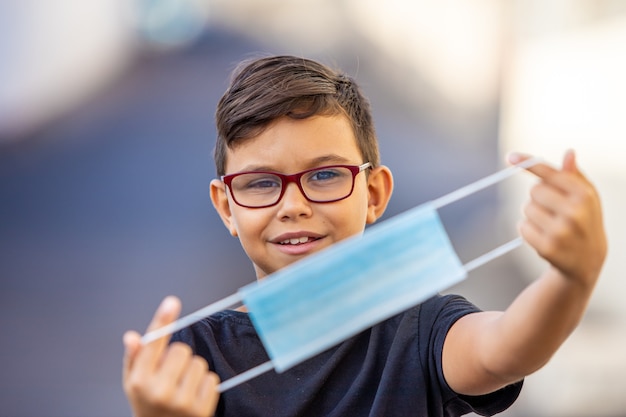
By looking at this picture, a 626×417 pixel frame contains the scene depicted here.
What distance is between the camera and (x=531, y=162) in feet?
2.48

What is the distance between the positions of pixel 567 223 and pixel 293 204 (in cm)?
39

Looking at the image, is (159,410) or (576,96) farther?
(576,96)

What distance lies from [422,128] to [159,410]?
59.0 inches

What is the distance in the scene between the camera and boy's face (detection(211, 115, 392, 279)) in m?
1.02

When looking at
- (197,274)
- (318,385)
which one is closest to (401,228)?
(318,385)

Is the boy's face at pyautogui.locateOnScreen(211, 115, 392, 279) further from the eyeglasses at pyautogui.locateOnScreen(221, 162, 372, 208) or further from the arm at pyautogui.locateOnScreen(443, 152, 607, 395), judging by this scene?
the arm at pyautogui.locateOnScreen(443, 152, 607, 395)

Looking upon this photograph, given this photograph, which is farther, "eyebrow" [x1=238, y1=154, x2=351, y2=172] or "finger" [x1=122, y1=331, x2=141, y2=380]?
"eyebrow" [x1=238, y1=154, x2=351, y2=172]

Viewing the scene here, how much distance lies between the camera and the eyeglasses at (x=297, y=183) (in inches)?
40.5

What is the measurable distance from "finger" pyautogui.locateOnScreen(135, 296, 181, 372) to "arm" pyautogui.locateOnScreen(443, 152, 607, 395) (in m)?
0.33

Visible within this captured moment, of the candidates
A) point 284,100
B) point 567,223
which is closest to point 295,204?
point 284,100

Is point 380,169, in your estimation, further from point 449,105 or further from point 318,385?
point 449,105

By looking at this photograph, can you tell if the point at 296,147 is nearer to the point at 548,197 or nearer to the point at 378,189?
the point at 378,189

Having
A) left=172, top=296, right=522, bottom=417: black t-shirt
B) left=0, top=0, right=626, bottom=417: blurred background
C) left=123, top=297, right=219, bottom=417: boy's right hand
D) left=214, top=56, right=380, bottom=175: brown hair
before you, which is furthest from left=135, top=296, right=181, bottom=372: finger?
left=0, top=0, right=626, bottom=417: blurred background

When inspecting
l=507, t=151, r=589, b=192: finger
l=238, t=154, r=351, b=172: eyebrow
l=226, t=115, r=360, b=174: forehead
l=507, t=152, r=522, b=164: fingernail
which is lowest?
l=238, t=154, r=351, b=172: eyebrow
